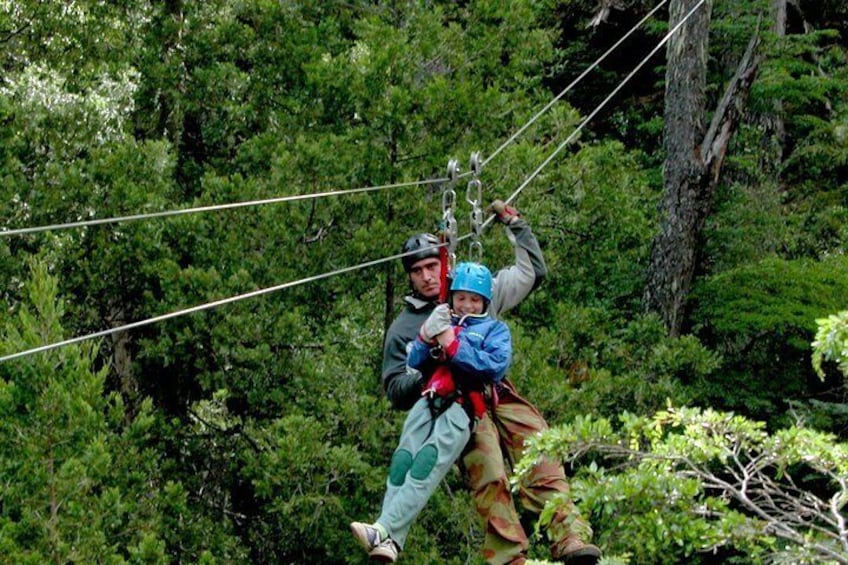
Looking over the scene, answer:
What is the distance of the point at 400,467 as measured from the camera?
19.7ft

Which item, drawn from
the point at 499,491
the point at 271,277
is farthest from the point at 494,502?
the point at 271,277

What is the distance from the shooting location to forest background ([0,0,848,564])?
8609 millimetres

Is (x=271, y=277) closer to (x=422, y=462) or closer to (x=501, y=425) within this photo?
(x=501, y=425)

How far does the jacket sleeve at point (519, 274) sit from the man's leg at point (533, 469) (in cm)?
42

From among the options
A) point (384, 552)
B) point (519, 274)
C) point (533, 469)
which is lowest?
point (384, 552)

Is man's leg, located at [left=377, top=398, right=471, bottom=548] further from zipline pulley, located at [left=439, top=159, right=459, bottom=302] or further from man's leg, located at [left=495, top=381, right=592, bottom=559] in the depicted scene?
zipline pulley, located at [left=439, top=159, right=459, bottom=302]

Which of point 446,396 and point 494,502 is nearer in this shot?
point 446,396

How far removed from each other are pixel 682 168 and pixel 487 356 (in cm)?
792

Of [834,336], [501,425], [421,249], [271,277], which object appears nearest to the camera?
[834,336]

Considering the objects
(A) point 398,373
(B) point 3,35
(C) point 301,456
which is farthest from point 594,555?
(B) point 3,35

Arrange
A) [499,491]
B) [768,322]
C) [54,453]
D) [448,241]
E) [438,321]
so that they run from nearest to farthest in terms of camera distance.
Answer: [438,321]
[499,491]
[448,241]
[54,453]
[768,322]

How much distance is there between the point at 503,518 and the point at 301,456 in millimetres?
2922

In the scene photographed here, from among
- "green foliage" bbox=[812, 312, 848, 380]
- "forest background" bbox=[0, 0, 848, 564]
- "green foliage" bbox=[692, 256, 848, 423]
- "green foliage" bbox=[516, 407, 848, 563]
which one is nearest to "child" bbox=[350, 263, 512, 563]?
"green foliage" bbox=[516, 407, 848, 563]

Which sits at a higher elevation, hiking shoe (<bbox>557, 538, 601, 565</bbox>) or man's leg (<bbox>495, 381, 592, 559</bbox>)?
man's leg (<bbox>495, 381, 592, 559</bbox>)
